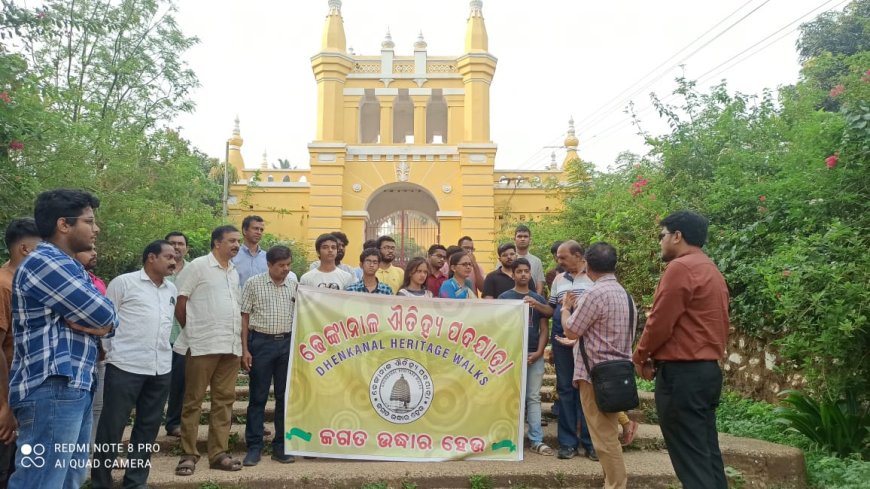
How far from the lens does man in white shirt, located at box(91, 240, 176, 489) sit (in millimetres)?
3932

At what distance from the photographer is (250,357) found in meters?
4.73

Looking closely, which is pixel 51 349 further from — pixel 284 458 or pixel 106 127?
pixel 106 127

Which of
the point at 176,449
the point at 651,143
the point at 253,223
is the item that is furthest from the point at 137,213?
the point at 651,143

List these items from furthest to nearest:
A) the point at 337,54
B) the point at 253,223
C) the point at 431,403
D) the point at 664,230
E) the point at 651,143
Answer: the point at 337,54
the point at 651,143
the point at 253,223
the point at 431,403
the point at 664,230

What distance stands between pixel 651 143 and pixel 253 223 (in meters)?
6.07

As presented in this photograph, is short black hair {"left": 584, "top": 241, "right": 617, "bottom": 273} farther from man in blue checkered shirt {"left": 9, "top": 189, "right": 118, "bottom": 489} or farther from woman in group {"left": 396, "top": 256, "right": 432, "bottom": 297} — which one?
man in blue checkered shirt {"left": 9, "top": 189, "right": 118, "bottom": 489}

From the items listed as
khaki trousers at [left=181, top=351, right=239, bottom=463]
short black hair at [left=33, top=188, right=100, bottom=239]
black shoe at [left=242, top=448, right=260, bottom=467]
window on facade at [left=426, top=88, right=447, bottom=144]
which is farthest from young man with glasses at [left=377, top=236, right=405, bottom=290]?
window on facade at [left=426, top=88, right=447, bottom=144]

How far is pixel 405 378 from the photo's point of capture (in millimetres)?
4863

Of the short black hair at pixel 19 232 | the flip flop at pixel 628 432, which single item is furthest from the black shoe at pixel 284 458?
the flip flop at pixel 628 432

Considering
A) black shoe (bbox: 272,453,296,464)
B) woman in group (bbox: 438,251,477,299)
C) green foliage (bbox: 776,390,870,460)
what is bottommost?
black shoe (bbox: 272,453,296,464)

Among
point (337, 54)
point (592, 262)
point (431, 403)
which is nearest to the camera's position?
point (592, 262)

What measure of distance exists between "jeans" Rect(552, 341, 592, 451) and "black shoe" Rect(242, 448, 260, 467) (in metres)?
2.32

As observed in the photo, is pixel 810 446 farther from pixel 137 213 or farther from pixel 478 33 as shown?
pixel 478 33

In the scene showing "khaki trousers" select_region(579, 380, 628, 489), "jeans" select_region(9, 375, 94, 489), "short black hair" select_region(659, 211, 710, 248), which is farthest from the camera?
"khaki trousers" select_region(579, 380, 628, 489)
